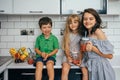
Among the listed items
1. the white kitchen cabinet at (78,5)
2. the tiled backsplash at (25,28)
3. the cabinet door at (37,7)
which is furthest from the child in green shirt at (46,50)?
the tiled backsplash at (25,28)

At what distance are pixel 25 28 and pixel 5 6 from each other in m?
0.42

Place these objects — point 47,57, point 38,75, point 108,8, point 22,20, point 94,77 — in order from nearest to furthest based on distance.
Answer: point 94,77
point 38,75
point 47,57
point 108,8
point 22,20

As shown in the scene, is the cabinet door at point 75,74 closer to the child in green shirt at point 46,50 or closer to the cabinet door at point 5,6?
the child in green shirt at point 46,50

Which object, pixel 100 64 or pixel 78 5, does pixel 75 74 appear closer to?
pixel 100 64

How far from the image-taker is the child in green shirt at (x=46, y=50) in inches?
86.4

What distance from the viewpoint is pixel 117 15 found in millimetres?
2758

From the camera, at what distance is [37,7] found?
96.0 inches

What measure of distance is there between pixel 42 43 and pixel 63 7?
1.40 feet

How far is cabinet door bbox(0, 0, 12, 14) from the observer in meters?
2.42

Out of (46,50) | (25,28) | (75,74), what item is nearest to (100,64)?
(75,74)

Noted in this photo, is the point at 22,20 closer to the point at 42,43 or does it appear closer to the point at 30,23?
the point at 30,23

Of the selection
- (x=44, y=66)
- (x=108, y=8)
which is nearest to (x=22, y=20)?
(x=44, y=66)

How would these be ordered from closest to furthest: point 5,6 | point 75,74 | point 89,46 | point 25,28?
1. point 89,46
2. point 75,74
3. point 5,6
4. point 25,28

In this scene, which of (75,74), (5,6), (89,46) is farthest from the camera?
(5,6)
